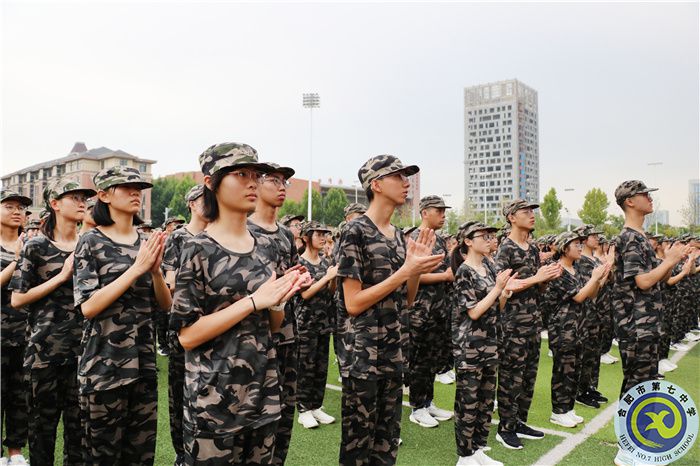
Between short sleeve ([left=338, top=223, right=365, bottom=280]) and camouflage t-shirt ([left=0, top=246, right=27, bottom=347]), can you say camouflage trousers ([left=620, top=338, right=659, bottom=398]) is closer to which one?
short sleeve ([left=338, top=223, right=365, bottom=280])

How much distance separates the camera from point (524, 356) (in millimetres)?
5363

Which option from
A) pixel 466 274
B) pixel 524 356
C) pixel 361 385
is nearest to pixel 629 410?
pixel 524 356

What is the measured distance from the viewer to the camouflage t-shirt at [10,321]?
4465 mm

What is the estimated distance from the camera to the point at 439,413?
6.14 metres

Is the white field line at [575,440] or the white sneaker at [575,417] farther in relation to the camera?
the white sneaker at [575,417]

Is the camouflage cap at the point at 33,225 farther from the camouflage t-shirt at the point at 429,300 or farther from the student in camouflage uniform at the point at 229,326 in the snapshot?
the student in camouflage uniform at the point at 229,326

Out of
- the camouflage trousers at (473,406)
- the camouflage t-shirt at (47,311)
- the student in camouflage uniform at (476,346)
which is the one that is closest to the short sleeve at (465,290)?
the student in camouflage uniform at (476,346)

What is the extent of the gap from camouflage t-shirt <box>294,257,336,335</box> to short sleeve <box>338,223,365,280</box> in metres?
2.79

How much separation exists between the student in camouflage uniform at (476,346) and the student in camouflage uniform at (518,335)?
670 mm

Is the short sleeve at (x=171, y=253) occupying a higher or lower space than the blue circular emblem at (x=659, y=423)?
higher

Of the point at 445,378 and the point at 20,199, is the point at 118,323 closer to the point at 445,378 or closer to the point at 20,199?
the point at 20,199

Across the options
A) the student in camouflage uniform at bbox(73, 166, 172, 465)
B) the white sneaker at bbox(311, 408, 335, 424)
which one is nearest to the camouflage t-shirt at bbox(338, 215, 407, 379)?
the student in camouflage uniform at bbox(73, 166, 172, 465)

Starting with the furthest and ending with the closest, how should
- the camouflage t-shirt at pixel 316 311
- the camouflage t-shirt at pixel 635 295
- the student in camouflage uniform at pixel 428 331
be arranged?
the camouflage t-shirt at pixel 316 311 < the student in camouflage uniform at pixel 428 331 < the camouflage t-shirt at pixel 635 295

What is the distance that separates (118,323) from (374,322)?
64.5 inches
